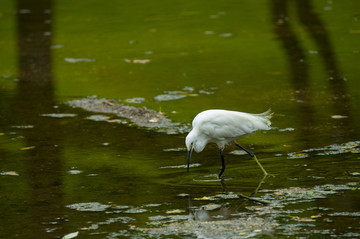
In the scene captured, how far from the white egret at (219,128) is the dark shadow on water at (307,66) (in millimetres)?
857

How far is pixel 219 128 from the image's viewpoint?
763 centimetres

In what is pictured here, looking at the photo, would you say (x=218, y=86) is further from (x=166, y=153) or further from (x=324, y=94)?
(x=166, y=153)

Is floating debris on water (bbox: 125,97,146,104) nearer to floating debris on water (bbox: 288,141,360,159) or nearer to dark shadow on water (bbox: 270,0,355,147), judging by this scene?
dark shadow on water (bbox: 270,0,355,147)

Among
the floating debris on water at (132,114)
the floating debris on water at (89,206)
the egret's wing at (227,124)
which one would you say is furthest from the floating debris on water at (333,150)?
the floating debris on water at (89,206)

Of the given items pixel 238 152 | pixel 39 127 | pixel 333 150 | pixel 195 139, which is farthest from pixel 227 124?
pixel 39 127

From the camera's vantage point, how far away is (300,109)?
9.99 m

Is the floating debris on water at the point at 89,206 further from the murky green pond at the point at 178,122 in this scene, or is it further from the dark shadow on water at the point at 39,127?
the dark shadow on water at the point at 39,127

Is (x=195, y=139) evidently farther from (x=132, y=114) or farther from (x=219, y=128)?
(x=132, y=114)

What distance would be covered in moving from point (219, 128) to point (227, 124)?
0.15 m

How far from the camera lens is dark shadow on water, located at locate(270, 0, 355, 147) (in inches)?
352

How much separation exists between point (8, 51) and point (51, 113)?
5497 mm

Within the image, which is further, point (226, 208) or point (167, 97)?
point (167, 97)

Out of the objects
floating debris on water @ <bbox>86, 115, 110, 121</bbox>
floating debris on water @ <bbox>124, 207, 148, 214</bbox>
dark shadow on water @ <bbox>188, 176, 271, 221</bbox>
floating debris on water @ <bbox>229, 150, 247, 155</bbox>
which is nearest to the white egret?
floating debris on water @ <bbox>229, 150, 247, 155</bbox>

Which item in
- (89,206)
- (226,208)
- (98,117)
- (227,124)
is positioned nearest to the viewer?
(226,208)
